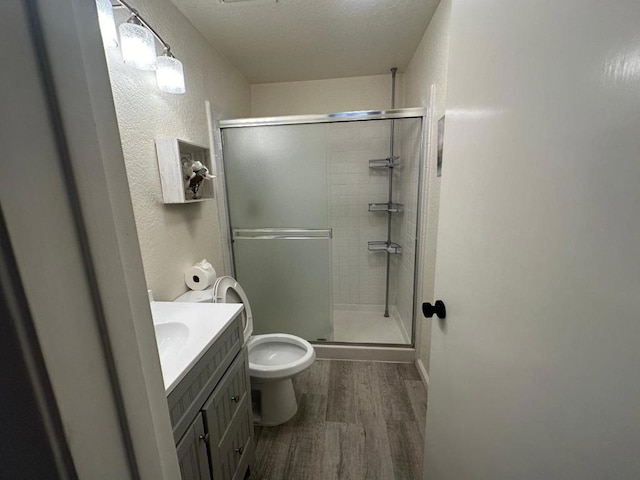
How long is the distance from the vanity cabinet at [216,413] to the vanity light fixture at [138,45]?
1191 millimetres

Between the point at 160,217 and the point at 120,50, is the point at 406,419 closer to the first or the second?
the point at 160,217

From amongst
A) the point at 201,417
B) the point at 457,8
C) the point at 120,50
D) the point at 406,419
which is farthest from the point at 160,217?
the point at 406,419

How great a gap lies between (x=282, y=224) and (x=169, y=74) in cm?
114

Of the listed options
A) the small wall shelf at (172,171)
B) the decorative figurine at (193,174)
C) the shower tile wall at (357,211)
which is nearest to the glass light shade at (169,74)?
the small wall shelf at (172,171)

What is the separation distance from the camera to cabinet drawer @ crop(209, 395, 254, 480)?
0.94 metres

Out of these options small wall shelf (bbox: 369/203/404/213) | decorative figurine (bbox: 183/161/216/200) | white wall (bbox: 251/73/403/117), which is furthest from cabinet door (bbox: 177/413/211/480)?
white wall (bbox: 251/73/403/117)

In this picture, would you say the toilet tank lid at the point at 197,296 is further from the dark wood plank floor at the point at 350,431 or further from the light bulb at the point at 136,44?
the light bulb at the point at 136,44

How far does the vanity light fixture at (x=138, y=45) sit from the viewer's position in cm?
94

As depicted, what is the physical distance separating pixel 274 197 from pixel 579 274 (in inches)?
72.4

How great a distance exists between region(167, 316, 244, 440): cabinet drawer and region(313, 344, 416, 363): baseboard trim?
3.80ft

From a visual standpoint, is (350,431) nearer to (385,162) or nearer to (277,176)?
(277,176)

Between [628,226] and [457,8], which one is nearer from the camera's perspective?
[628,226]

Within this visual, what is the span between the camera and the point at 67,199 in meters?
0.25

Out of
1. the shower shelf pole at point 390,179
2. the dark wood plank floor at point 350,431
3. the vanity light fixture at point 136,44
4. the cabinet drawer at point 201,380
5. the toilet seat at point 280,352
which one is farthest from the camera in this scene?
the shower shelf pole at point 390,179
